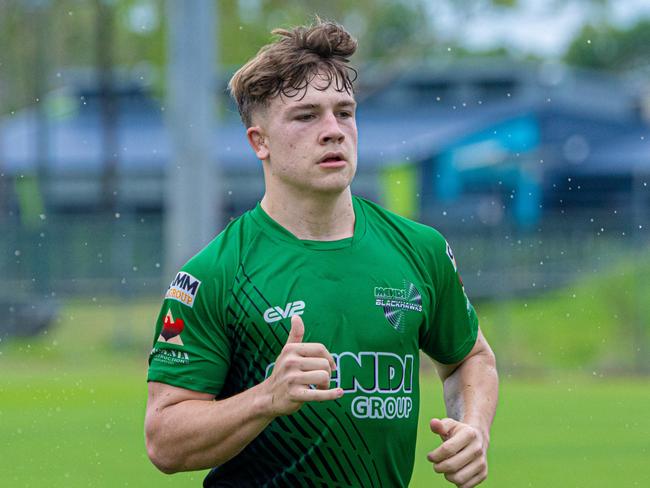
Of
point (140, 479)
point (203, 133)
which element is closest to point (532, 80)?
point (203, 133)

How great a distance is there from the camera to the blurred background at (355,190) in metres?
13.0

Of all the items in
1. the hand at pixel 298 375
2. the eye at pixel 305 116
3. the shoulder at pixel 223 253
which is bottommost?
the hand at pixel 298 375

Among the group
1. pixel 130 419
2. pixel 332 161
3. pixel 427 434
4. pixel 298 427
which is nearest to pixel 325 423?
pixel 298 427

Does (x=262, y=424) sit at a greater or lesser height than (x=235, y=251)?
lesser

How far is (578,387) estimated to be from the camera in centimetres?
1644

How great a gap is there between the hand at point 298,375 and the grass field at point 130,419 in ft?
20.6

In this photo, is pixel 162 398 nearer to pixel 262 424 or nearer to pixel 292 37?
pixel 262 424

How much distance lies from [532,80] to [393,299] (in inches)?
1605

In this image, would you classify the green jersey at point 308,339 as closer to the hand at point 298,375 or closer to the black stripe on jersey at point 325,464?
the black stripe on jersey at point 325,464

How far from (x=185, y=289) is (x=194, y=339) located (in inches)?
5.8

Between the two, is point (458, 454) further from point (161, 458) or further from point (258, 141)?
point (258, 141)

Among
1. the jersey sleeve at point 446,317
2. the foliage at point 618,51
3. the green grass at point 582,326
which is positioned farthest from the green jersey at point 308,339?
the foliage at point 618,51

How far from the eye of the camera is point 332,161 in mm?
3811

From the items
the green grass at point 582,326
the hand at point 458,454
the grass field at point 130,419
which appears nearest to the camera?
the hand at point 458,454
